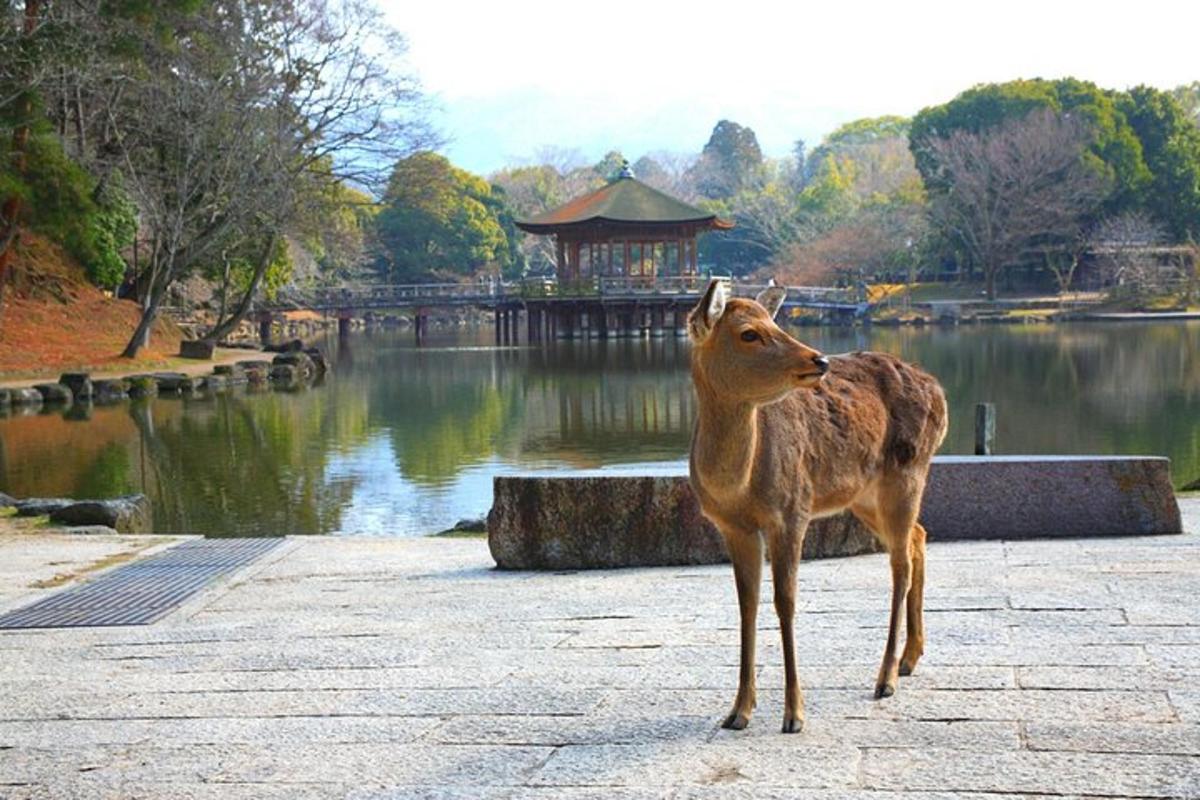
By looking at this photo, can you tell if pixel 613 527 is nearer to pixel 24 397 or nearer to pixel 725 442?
pixel 725 442

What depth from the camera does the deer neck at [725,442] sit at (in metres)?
4.70

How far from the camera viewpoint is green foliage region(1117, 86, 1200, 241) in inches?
2517

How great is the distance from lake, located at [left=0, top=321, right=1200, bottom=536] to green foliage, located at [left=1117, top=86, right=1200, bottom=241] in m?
21.8

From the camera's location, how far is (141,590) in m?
8.60

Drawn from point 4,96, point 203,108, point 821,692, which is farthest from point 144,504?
point 203,108

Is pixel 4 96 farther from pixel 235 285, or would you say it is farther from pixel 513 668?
pixel 513 668

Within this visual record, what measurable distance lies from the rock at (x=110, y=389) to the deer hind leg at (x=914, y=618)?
29.2m

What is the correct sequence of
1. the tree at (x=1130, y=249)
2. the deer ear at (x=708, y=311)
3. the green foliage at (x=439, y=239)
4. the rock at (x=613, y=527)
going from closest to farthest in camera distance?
the deer ear at (x=708, y=311) → the rock at (x=613, y=527) → the tree at (x=1130, y=249) → the green foliage at (x=439, y=239)

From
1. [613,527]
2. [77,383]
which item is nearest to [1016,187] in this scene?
[77,383]

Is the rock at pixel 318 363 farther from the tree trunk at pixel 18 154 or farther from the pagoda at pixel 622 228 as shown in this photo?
the pagoda at pixel 622 228

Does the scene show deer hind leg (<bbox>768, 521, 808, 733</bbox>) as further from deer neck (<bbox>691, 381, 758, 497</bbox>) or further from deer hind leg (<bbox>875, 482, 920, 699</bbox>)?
deer hind leg (<bbox>875, 482, 920, 699</bbox>)

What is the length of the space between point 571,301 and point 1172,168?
27.9m

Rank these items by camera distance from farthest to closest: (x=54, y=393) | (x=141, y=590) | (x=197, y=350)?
(x=197, y=350)
(x=54, y=393)
(x=141, y=590)

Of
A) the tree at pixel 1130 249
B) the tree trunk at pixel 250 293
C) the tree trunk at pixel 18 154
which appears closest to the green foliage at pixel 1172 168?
the tree at pixel 1130 249
